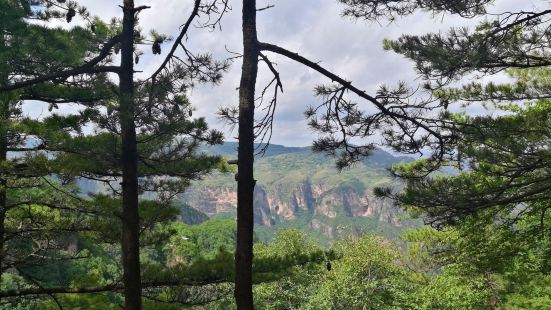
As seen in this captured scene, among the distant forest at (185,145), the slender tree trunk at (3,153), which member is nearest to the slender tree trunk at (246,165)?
the distant forest at (185,145)

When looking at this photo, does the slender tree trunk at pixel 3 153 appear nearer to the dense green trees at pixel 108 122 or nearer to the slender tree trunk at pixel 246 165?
the dense green trees at pixel 108 122

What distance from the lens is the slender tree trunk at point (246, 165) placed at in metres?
4.08

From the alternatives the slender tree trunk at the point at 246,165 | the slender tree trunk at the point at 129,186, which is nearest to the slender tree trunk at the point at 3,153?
the slender tree trunk at the point at 129,186

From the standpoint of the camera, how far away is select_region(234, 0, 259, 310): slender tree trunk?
408 cm

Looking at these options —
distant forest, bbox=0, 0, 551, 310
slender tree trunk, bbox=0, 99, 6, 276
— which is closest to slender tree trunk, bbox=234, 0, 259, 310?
distant forest, bbox=0, 0, 551, 310

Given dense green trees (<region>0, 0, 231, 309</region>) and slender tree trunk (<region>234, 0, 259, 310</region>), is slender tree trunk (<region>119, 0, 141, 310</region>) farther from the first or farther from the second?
slender tree trunk (<region>234, 0, 259, 310</region>)

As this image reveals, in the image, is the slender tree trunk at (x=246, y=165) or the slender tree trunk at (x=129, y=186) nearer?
the slender tree trunk at (x=246, y=165)

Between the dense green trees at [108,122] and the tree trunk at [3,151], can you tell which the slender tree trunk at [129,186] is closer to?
the dense green trees at [108,122]

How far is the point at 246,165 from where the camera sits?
4172 mm

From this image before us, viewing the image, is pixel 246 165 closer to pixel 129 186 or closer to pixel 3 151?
pixel 129 186

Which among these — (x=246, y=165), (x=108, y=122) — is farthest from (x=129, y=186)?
(x=246, y=165)

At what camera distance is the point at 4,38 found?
7.35m

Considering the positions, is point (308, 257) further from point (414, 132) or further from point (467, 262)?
point (467, 262)

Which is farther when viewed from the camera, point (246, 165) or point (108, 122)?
point (108, 122)
